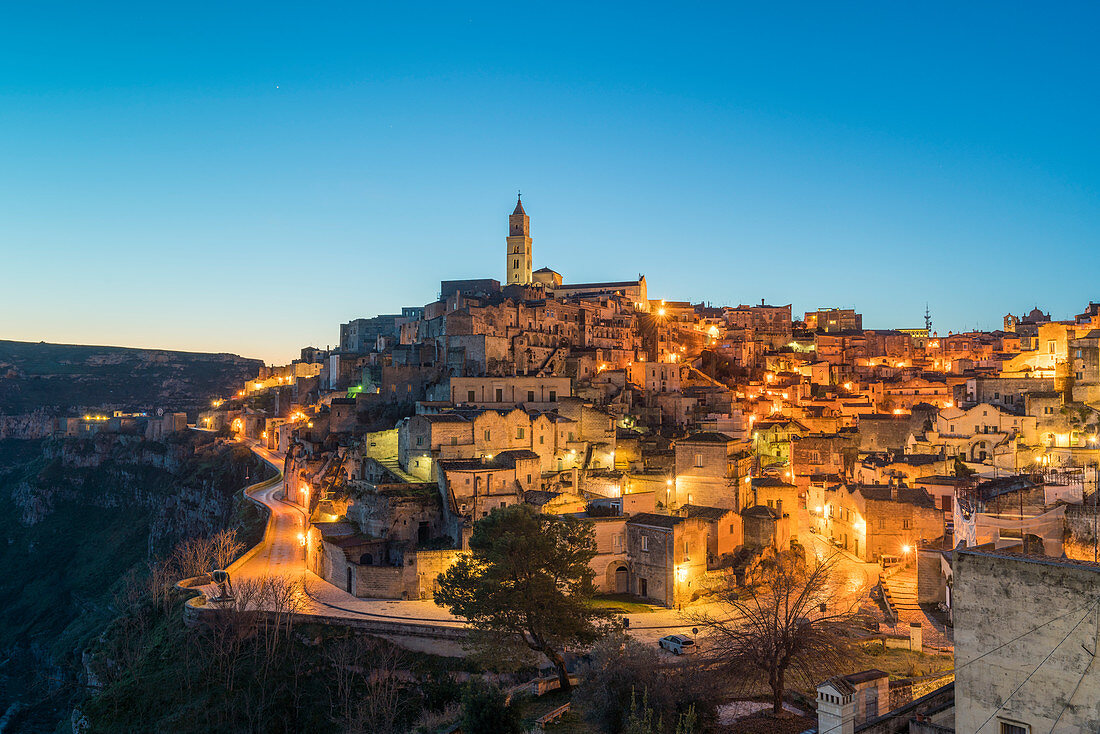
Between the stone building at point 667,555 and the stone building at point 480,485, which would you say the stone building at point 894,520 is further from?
the stone building at point 480,485

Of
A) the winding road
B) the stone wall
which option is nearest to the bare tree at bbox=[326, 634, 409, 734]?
the winding road

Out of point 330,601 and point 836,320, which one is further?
point 836,320

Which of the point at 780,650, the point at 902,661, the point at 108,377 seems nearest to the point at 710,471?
the point at 902,661

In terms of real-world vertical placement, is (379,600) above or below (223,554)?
below

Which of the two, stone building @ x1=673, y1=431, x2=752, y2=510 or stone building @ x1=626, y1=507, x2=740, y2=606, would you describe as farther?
stone building @ x1=673, y1=431, x2=752, y2=510

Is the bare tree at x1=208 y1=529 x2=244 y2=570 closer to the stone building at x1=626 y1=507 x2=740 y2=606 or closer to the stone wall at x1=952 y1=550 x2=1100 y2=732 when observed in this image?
the stone building at x1=626 y1=507 x2=740 y2=606

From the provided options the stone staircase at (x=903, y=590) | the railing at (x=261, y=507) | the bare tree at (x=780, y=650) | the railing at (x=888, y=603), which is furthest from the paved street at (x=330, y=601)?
the stone staircase at (x=903, y=590)

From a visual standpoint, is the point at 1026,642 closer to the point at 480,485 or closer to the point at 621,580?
the point at 621,580
